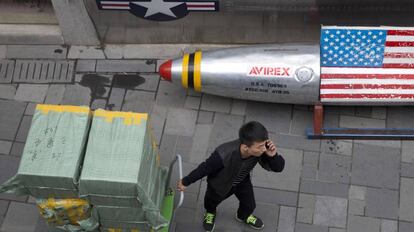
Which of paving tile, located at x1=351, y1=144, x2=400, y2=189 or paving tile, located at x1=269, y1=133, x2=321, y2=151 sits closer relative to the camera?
paving tile, located at x1=351, y1=144, x2=400, y2=189

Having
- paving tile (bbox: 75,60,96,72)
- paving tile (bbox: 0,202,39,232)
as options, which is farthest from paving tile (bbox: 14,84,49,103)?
paving tile (bbox: 0,202,39,232)

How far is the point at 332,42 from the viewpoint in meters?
5.98

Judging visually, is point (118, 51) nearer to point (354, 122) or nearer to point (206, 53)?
point (206, 53)

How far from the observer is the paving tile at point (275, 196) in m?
6.03

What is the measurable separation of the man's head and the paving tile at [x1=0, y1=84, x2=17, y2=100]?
3.78 meters

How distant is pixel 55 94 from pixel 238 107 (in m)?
2.31

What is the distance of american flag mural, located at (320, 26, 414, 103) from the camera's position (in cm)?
601

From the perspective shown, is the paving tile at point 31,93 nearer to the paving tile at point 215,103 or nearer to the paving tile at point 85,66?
the paving tile at point 85,66

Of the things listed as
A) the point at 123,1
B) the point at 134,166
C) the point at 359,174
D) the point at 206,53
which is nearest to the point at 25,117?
the point at 123,1

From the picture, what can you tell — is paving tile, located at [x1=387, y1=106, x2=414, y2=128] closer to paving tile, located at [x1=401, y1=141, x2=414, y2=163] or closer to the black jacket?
paving tile, located at [x1=401, y1=141, x2=414, y2=163]

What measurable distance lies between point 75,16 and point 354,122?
366cm

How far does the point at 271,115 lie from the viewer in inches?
261

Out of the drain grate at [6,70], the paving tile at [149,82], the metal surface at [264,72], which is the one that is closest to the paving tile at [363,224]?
the metal surface at [264,72]

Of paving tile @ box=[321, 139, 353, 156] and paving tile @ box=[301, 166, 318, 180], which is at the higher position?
paving tile @ box=[321, 139, 353, 156]
